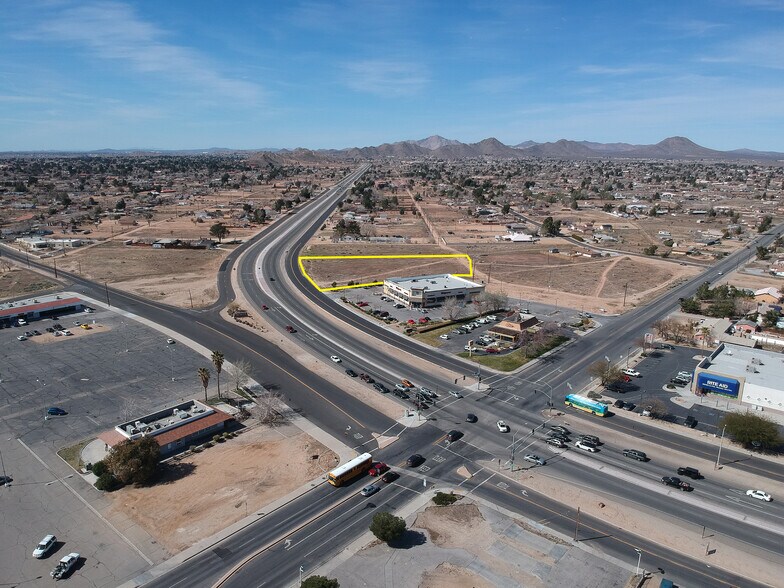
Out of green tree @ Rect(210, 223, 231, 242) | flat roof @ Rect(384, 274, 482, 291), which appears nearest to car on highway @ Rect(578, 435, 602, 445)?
flat roof @ Rect(384, 274, 482, 291)

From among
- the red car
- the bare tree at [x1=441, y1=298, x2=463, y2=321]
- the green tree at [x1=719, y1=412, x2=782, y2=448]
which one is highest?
the bare tree at [x1=441, y1=298, x2=463, y2=321]

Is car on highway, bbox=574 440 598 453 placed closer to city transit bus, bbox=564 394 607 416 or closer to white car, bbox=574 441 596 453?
white car, bbox=574 441 596 453

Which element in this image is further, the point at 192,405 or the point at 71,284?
the point at 71,284

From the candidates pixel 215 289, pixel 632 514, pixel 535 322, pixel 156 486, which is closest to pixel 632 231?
pixel 535 322

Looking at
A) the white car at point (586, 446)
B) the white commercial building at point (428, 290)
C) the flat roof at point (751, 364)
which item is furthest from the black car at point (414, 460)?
the white commercial building at point (428, 290)

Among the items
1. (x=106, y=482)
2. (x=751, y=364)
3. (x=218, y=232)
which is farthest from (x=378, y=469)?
(x=218, y=232)

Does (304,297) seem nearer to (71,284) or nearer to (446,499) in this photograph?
(71,284)

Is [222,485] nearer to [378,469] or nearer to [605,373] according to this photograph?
[378,469]
